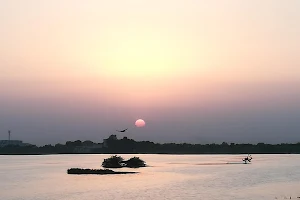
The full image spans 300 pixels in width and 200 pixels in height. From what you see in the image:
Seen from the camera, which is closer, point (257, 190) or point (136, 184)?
point (257, 190)

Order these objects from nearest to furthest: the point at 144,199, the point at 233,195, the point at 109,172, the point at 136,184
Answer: the point at 144,199 → the point at 233,195 → the point at 136,184 → the point at 109,172

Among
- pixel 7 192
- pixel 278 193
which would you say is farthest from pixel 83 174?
pixel 278 193

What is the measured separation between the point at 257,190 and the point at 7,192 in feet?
155

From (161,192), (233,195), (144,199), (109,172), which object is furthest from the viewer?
(109,172)

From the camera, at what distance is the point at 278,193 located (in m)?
89.5

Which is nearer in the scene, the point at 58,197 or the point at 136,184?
the point at 58,197

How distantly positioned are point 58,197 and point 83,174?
5947cm

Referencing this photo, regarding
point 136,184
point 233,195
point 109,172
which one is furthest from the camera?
point 109,172

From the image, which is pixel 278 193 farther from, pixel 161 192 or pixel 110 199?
pixel 110 199

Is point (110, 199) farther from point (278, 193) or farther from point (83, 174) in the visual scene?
point (83, 174)

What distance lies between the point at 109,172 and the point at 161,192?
176 feet

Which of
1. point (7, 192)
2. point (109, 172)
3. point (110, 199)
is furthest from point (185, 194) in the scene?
point (109, 172)

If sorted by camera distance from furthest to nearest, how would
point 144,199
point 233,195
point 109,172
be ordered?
point 109,172
point 233,195
point 144,199

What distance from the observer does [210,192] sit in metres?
94.1
